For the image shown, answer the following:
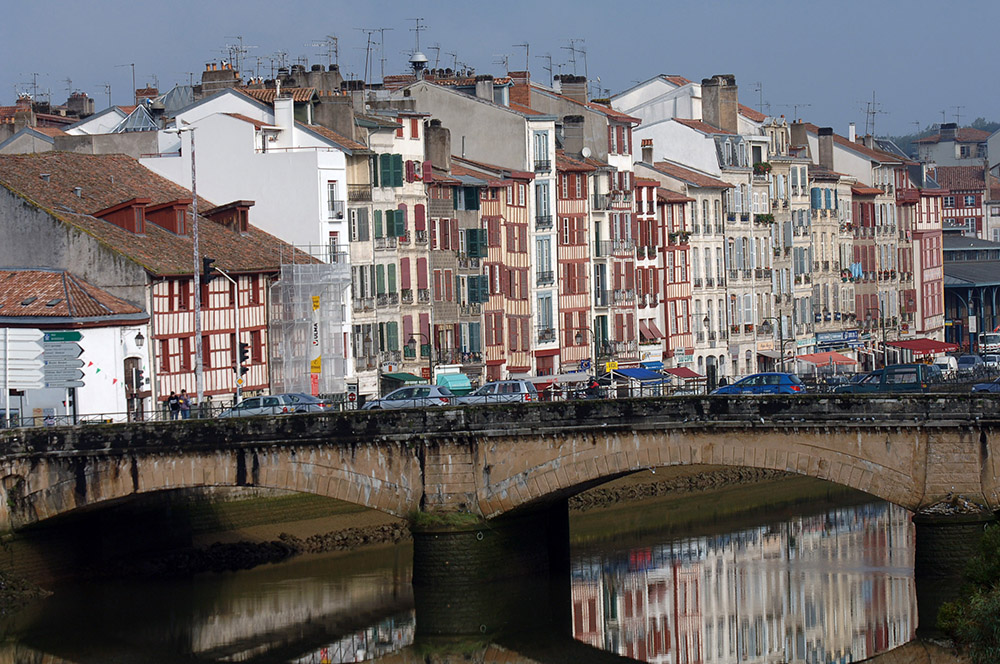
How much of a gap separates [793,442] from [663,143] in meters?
66.5

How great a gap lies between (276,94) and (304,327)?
1210 cm

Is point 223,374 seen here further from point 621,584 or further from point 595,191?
point 595,191

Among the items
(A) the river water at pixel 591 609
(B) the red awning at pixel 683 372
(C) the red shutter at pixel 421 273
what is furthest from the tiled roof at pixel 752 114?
(A) the river water at pixel 591 609

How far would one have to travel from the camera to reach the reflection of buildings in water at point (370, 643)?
5519cm

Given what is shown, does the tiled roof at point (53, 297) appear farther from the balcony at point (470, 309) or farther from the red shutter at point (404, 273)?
the balcony at point (470, 309)

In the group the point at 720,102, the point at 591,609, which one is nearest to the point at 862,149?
the point at 720,102

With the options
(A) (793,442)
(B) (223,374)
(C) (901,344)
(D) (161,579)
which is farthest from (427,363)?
(C) (901,344)

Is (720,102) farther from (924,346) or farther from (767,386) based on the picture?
(767,386)

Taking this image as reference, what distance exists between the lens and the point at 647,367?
348ft

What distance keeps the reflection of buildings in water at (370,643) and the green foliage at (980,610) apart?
46.6 feet

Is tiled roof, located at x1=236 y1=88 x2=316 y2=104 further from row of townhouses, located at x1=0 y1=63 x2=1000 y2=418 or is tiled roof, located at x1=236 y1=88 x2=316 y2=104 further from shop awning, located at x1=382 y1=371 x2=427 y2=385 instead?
shop awning, located at x1=382 y1=371 x2=427 y2=385

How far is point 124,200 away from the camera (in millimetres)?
81312

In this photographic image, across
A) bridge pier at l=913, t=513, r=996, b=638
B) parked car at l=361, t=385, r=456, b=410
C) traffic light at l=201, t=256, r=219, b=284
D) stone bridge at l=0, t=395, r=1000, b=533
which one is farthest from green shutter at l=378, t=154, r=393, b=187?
bridge pier at l=913, t=513, r=996, b=638

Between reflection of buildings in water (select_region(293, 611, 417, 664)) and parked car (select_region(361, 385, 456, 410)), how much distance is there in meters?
10.4
